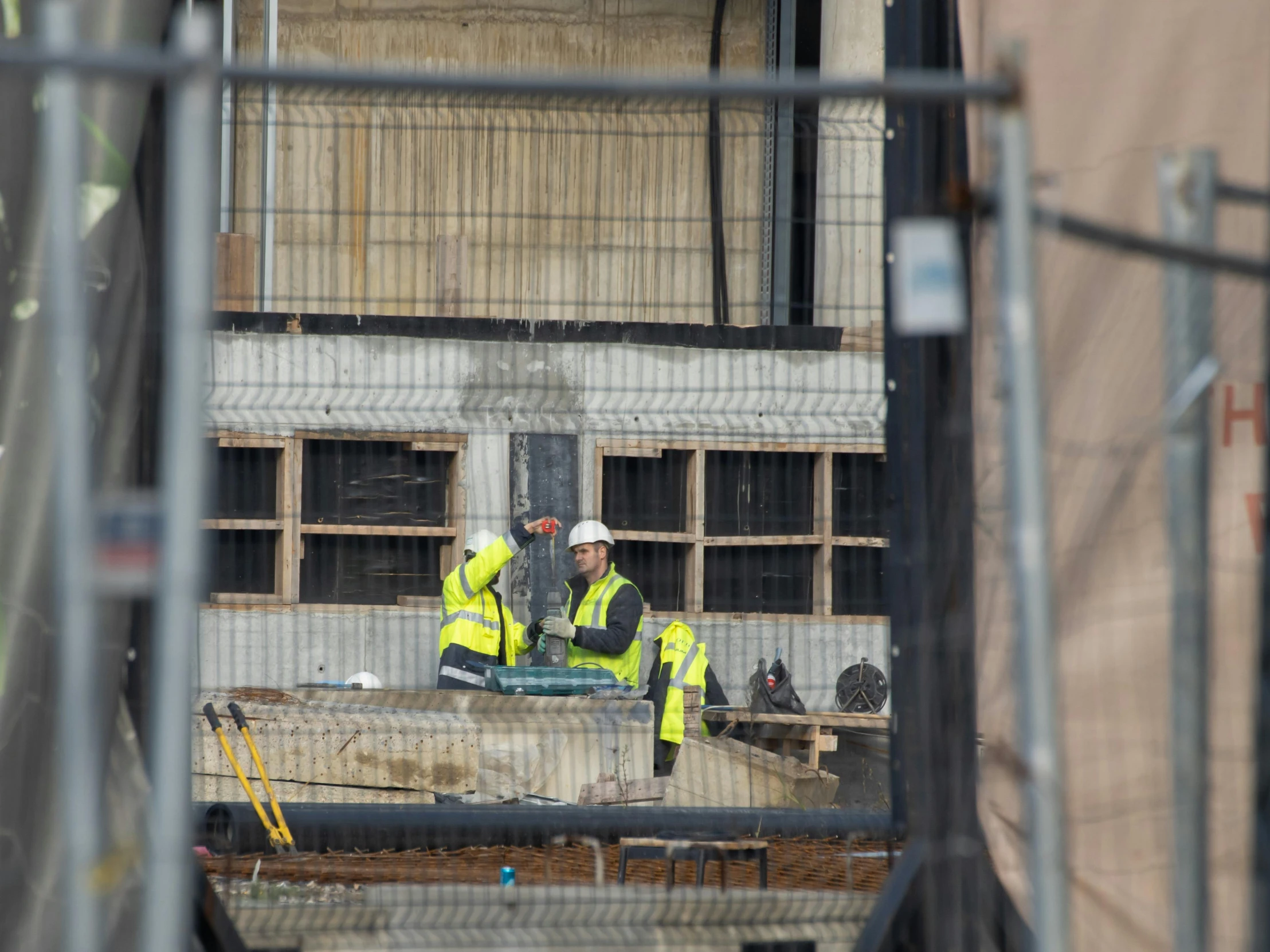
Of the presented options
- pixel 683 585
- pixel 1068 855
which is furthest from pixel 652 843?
pixel 683 585

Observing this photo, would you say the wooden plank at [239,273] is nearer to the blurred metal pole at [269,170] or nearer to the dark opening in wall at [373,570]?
the blurred metal pole at [269,170]

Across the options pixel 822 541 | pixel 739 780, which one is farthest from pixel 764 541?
pixel 739 780

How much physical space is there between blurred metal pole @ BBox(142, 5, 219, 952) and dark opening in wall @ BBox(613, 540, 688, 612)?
10.8 m

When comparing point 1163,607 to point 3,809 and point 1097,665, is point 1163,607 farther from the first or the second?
→ point 3,809

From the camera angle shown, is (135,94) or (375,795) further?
(375,795)

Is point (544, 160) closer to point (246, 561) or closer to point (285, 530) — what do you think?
point (285, 530)

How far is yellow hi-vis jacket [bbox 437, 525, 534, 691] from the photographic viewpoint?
10117 mm

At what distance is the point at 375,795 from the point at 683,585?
5.24 m

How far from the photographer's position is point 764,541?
12086 mm

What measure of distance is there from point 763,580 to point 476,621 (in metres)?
2.69

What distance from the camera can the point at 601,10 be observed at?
60.1ft

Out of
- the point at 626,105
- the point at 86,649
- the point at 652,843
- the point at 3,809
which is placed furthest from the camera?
the point at 626,105

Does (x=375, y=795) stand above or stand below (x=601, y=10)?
below

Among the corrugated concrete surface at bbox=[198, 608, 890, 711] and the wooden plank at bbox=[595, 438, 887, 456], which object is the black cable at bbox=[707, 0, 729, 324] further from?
the corrugated concrete surface at bbox=[198, 608, 890, 711]
